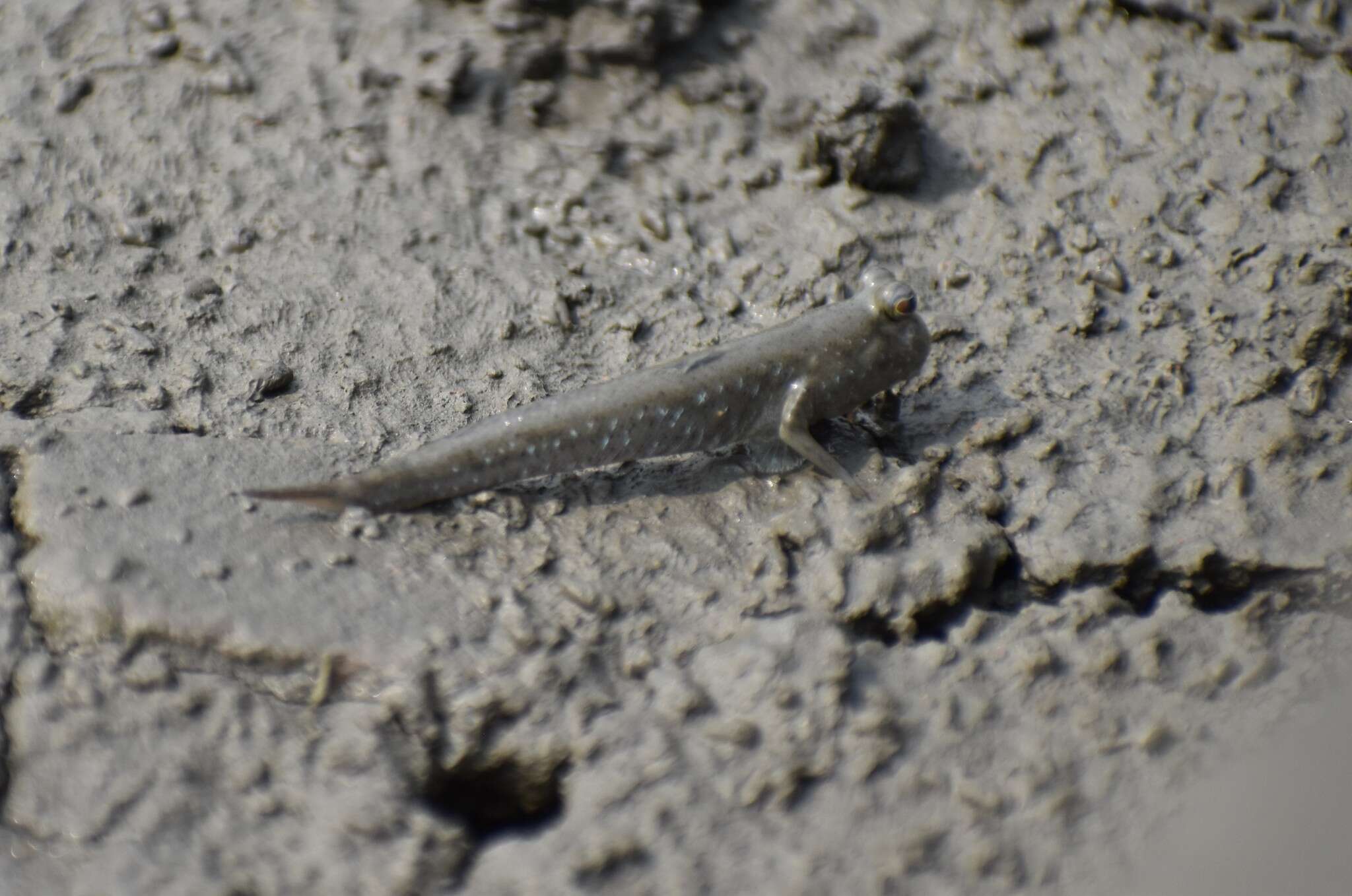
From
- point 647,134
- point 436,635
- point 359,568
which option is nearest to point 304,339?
point 359,568

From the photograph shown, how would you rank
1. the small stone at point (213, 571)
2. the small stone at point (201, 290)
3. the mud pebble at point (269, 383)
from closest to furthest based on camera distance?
the small stone at point (213, 571)
the mud pebble at point (269, 383)
the small stone at point (201, 290)

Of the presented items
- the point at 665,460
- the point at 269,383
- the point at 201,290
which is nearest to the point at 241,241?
the point at 201,290

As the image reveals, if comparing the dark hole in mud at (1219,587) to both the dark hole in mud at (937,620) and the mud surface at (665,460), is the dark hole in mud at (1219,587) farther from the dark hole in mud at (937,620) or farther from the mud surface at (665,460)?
the dark hole in mud at (937,620)

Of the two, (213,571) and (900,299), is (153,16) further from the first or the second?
(900,299)

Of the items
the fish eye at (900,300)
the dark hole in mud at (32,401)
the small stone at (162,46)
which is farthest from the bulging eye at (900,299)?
the small stone at (162,46)

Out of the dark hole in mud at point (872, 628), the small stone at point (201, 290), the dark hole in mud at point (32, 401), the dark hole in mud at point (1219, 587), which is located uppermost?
the dark hole in mud at point (1219, 587)

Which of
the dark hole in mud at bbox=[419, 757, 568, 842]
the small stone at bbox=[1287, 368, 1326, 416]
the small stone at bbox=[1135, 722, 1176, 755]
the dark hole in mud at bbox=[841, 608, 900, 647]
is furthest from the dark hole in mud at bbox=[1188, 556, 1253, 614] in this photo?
the dark hole in mud at bbox=[419, 757, 568, 842]

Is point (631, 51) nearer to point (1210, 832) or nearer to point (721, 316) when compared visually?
point (721, 316)
